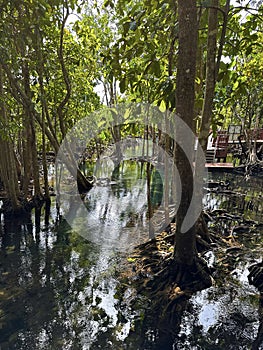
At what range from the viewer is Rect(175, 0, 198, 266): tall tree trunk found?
3.51 m

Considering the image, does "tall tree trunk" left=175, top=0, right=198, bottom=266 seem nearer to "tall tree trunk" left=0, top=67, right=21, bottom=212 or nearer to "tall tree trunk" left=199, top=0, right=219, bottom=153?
"tall tree trunk" left=199, top=0, right=219, bottom=153

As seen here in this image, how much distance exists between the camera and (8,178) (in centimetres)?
840

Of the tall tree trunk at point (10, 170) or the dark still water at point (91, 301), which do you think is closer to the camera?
the dark still water at point (91, 301)

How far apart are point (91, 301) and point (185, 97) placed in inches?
133

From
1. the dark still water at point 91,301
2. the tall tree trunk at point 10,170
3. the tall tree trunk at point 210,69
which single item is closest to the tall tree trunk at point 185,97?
the tall tree trunk at point 210,69

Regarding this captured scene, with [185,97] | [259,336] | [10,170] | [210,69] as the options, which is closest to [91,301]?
[259,336]

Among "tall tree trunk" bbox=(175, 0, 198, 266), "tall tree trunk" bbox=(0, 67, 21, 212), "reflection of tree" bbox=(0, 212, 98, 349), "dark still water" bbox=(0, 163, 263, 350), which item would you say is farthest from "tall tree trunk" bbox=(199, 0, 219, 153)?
"tall tree trunk" bbox=(0, 67, 21, 212)

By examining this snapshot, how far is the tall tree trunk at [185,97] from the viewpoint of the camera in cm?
351

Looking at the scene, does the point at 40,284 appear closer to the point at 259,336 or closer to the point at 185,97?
the point at 259,336

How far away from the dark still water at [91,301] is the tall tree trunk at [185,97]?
0.85 m

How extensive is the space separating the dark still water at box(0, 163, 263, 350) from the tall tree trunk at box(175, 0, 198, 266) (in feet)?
2.78

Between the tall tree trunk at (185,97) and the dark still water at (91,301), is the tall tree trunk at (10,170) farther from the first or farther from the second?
the tall tree trunk at (185,97)

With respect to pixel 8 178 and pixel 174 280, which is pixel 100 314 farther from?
pixel 8 178

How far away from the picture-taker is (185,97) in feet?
12.2
